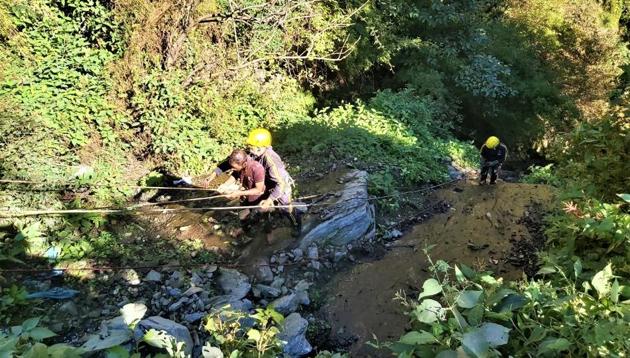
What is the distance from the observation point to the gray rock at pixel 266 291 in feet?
18.5

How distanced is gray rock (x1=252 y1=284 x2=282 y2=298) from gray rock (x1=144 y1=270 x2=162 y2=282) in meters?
1.21

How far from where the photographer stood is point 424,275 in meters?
5.98

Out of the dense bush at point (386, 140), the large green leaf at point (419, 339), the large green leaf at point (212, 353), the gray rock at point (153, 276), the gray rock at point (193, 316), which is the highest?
the large green leaf at point (212, 353)

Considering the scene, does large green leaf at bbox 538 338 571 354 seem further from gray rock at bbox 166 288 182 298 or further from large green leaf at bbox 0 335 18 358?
gray rock at bbox 166 288 182 298

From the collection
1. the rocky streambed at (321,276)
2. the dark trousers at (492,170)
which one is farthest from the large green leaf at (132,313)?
the dark trousers at (492,170)

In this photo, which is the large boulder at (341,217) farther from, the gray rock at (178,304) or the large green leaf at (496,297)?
the large green leaf at (496,297)

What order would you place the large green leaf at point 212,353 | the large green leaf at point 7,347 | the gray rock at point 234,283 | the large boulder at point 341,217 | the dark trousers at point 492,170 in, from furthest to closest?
the dark trousers at point 492,170 → the large boulder at point 341,217 → the gray rock at point 234,283 → the large green leaf at point 212,353 → the large green leaf at point 7,347

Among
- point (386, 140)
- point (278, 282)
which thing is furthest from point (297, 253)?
point (386, 140)

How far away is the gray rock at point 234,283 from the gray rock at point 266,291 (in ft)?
0.34

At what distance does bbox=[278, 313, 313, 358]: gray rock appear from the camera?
4.65 meters

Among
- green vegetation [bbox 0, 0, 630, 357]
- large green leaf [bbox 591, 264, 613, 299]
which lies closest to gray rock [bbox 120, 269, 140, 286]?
green vegetation [bbox 0, 0, 630, 357]

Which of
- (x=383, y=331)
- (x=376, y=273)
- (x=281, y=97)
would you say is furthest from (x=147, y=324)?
(x=281, y=97)

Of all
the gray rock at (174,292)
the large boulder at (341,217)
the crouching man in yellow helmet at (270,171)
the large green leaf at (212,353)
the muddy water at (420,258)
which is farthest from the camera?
the large boulder at (341,217)

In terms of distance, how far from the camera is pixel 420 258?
21.3 feet
